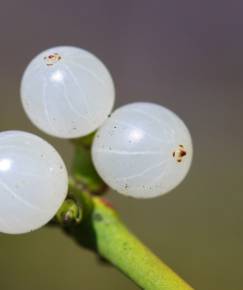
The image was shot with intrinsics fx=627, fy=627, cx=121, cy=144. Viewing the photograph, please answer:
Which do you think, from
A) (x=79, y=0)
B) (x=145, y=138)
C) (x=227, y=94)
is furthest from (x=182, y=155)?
(x=79, y=0)

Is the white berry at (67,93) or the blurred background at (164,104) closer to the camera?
the white berry at (67,93)

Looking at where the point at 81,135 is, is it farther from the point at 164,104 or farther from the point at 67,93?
the point at 164,104

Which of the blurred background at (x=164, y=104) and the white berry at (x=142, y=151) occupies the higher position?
the white berry at (x=142, y=151)

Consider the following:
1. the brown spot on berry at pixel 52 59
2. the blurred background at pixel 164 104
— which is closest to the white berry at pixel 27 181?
the brown spot on berry at pixel 52 59

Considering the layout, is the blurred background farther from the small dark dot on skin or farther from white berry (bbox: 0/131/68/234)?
white berry (bbox: 0/131/68/234)

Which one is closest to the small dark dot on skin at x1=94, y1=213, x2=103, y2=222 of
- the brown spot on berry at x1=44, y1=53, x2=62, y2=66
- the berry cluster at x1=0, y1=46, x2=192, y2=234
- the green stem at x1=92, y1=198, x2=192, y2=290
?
the green stem at x1=92, y1=198, x2=192, y2=290

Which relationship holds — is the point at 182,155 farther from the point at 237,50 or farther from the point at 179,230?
the point at 237,50

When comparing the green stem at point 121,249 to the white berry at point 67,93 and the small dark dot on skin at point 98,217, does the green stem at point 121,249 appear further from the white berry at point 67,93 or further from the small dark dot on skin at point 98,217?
the white berry at point 67,93
